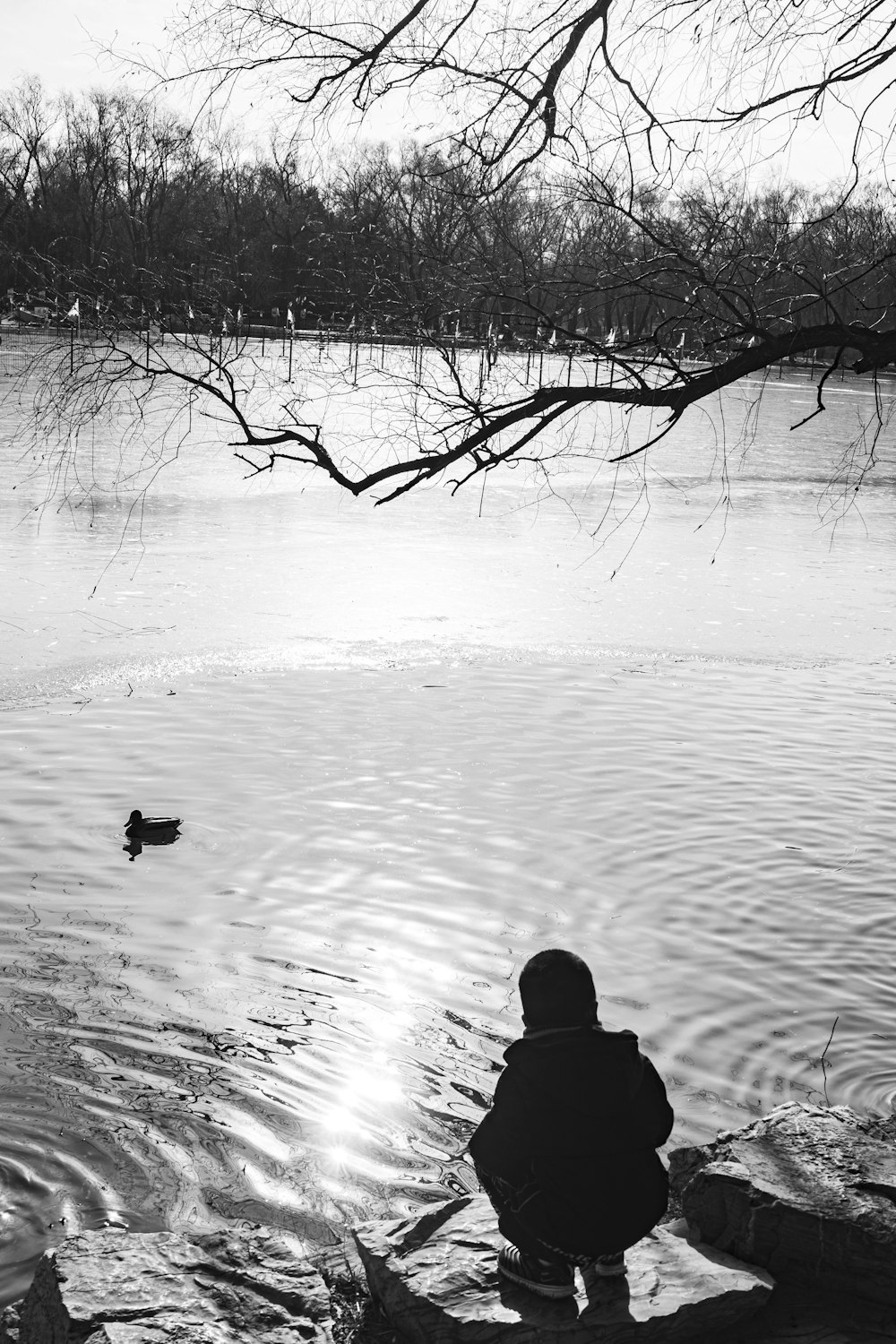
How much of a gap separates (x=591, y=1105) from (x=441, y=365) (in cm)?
322

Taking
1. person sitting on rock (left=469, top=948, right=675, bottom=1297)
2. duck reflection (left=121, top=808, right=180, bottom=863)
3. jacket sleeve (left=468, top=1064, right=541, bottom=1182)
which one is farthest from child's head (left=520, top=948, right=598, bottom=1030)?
duck reflection (left=121, top=808, right=180, bottom=863)

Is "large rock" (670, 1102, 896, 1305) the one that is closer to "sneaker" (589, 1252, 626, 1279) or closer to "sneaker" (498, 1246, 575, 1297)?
"sneaker" (589, 1252, 626, 1279)

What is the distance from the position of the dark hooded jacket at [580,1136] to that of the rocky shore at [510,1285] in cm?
19

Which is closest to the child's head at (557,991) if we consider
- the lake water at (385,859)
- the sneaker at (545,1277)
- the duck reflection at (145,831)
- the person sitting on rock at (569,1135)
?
the person sitting on rock at (569,1135)

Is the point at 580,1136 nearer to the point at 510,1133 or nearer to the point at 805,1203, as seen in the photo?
the point at 510,1133

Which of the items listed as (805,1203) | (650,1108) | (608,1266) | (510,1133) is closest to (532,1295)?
(608,1266)

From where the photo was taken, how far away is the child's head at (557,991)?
112 inches

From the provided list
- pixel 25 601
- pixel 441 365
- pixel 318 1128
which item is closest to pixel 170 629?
pixel 25 601

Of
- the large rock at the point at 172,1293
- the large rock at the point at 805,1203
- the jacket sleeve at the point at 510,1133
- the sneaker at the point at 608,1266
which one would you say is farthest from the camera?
the large rock at the point at 805,1203

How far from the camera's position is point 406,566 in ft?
46.5

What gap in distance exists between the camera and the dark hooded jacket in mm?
2902

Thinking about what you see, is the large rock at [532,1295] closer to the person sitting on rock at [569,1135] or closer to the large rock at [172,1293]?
the person sitting on rock at [569,1135]

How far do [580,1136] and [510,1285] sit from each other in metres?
0.44

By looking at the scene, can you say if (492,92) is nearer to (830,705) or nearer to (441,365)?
(441,365)
